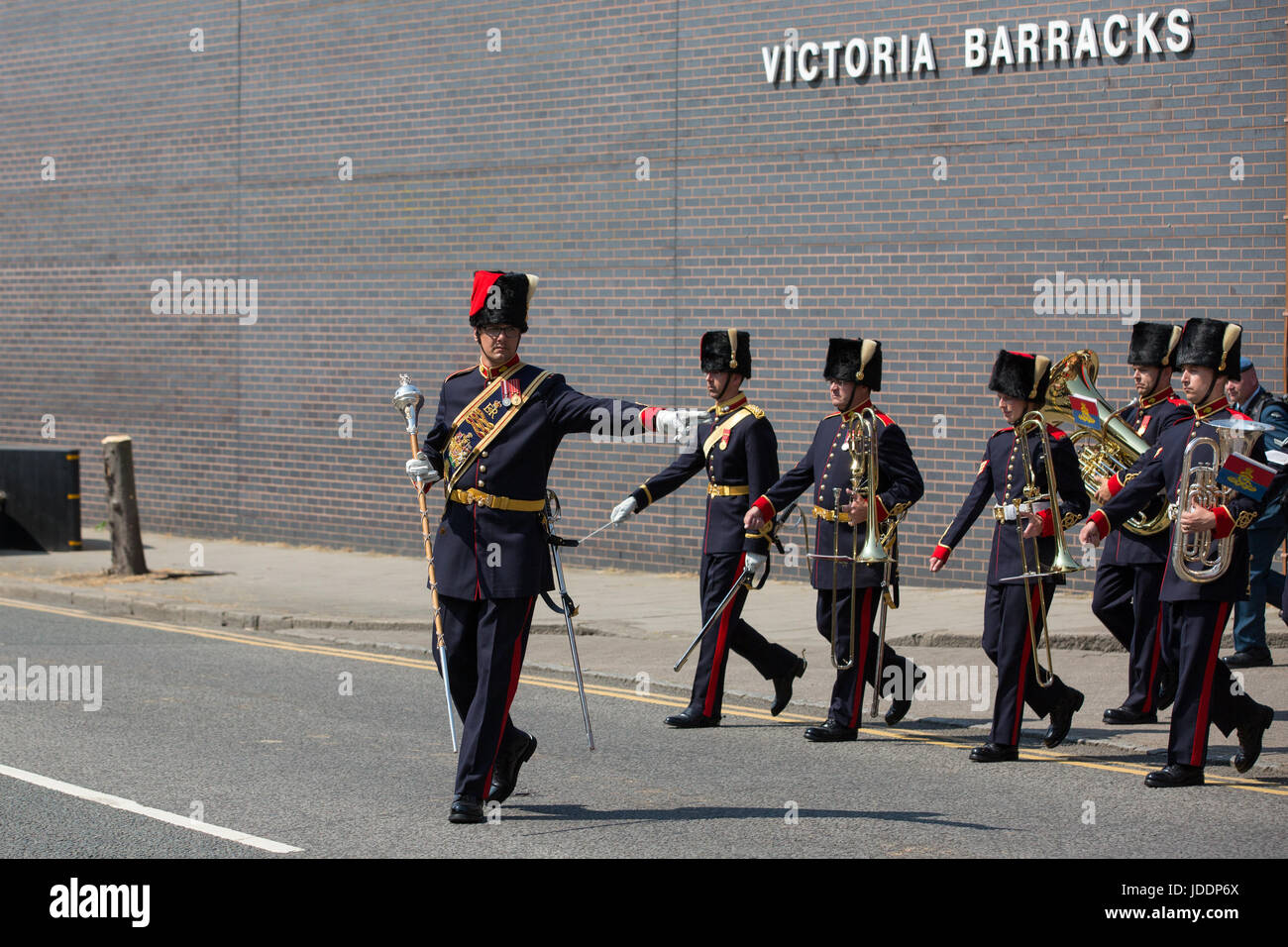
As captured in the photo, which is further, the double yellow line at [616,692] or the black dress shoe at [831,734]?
the black dress shoe at [831,734]

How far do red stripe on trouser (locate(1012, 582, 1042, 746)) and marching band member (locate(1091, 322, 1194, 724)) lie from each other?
92 centimetres

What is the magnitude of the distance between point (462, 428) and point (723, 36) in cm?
925

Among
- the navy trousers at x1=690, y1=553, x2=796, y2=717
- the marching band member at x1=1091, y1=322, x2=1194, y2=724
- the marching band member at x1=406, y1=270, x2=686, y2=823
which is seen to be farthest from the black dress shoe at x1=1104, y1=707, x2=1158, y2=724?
the marching band member at x1=406, y1=270, x2=686, y2=823

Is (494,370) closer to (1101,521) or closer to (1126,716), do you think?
(1101,521)

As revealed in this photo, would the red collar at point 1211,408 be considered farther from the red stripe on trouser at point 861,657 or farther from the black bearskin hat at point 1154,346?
the red stripe on trouser at point 861,657

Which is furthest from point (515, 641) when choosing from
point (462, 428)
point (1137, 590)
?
point (1137, 590)

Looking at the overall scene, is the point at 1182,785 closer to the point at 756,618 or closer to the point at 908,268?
the point at 756,618

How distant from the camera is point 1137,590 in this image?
9828 millimetres

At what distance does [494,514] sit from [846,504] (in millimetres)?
2581

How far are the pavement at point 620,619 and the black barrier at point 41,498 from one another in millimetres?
257

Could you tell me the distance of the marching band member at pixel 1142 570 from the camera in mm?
9648

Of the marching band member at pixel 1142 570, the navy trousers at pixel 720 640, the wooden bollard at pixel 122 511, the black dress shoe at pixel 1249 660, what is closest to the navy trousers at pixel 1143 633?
the marching band member at pixel 1142 570

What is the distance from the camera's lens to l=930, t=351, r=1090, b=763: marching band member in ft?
29.0

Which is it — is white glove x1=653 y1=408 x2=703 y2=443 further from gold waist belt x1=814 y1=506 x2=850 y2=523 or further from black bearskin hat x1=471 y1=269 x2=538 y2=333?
gold waist belt x1=814 y1=506 x2=850 y2=523
